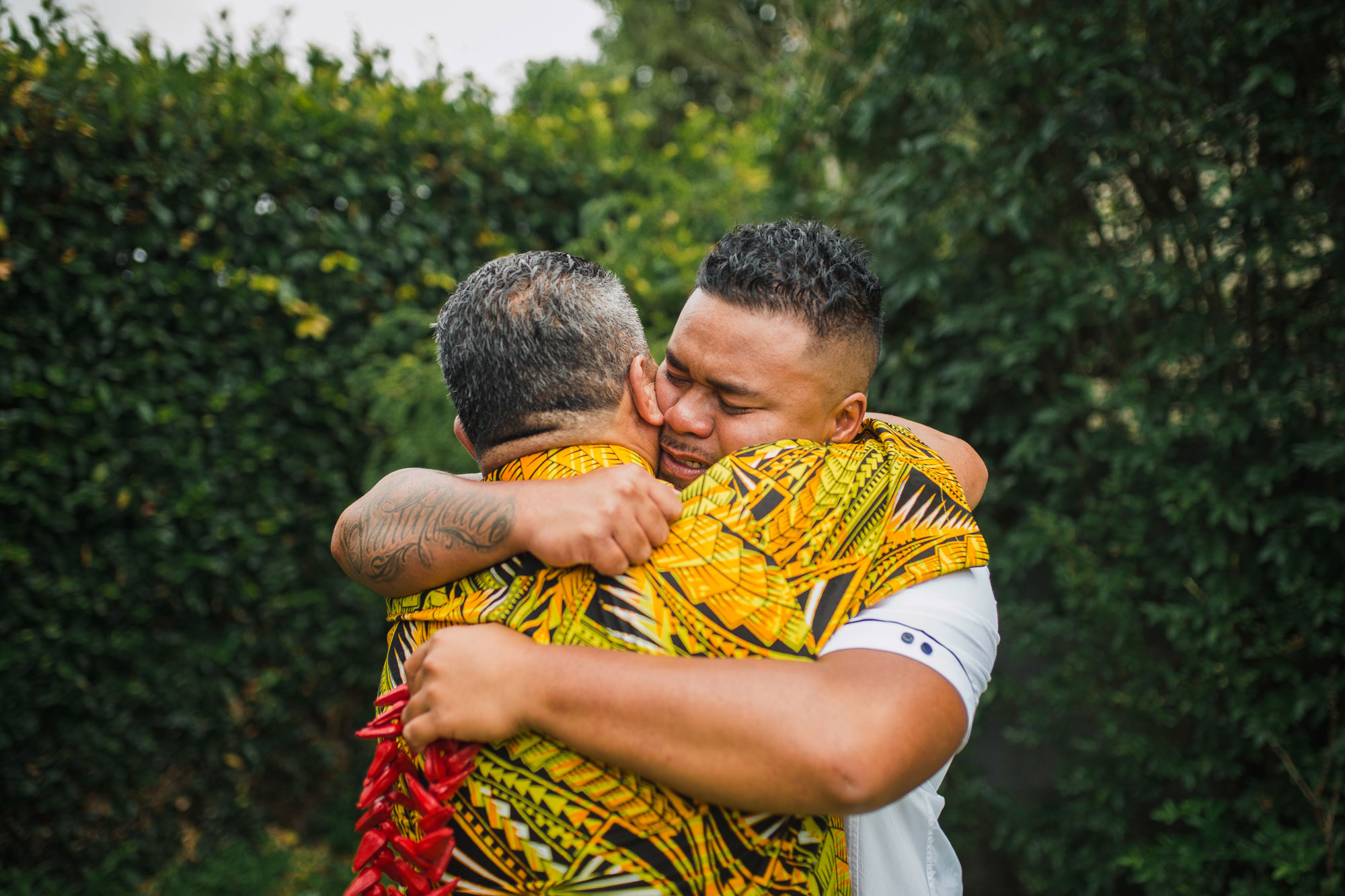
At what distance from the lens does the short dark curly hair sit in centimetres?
202

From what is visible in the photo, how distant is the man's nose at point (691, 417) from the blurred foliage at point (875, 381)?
2335 millimetres

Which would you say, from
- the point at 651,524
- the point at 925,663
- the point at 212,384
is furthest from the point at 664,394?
the point at 212,384

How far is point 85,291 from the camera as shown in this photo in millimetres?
4105

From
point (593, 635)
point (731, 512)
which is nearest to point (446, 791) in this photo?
point (593, 635)

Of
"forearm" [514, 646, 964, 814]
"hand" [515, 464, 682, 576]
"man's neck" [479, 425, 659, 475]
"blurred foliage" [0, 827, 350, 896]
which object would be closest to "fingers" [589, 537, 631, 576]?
"hand" [515, 464, 682, 576]

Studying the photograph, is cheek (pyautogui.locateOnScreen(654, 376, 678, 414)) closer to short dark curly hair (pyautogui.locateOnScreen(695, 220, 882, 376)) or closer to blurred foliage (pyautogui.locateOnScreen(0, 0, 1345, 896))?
short dark curly hair (pyautogui.locateOnScreen(695, 220, 882, 376))

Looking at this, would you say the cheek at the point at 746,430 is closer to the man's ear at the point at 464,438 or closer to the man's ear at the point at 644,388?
the man's ear at the point at 644,388

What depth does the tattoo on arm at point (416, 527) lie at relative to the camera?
1.49 m

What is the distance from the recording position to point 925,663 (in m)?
1.39

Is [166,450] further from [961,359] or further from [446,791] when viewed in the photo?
[961,359]

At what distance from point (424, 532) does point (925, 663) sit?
102cm

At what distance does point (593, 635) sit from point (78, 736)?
4359mm

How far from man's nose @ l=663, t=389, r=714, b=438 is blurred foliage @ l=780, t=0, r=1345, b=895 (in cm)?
236

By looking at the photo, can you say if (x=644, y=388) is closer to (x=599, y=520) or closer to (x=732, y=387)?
(x=732, y=387)
